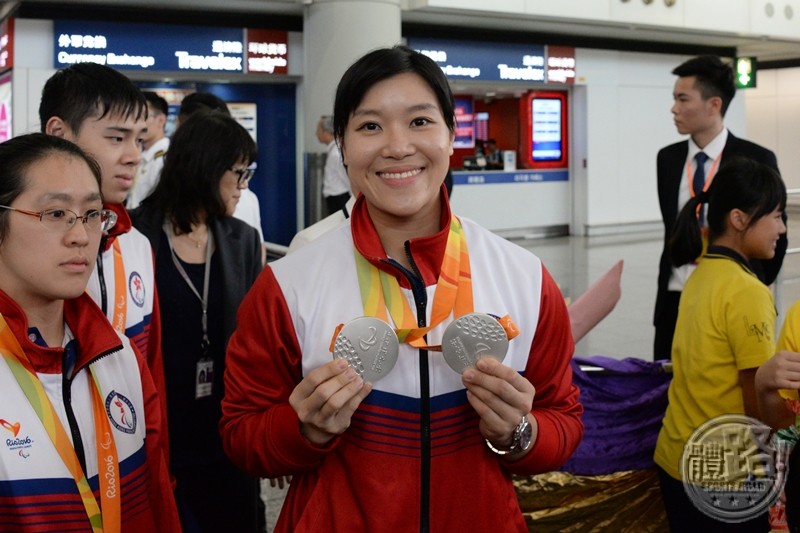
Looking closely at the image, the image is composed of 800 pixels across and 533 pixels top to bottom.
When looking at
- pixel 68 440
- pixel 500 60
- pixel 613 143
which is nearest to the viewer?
pixel 68 440

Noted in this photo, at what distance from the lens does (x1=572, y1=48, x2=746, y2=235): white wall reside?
14.6 metres

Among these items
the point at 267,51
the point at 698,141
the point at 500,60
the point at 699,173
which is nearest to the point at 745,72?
the point at 500,60

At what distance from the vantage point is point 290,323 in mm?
1540

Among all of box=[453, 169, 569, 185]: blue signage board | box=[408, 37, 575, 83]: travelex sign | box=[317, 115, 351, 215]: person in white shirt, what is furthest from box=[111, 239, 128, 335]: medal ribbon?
box=[453, 169, 569, 185]: blue signage board

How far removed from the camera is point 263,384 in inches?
61.7

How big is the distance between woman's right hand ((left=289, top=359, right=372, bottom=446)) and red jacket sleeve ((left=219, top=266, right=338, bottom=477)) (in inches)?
3.2

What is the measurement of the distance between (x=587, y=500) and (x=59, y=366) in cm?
198

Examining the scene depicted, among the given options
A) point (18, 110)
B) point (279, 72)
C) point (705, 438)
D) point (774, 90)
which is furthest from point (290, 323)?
point (774, 90)

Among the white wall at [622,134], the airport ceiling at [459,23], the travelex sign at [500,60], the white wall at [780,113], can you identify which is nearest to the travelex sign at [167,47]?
the airport ceiling at [459,23]

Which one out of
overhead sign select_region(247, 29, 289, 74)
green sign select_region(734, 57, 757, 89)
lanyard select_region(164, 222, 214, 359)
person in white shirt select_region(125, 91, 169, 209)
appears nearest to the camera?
lanyard select_region(164, 222, 214, 359)

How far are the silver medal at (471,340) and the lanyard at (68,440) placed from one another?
709 mm

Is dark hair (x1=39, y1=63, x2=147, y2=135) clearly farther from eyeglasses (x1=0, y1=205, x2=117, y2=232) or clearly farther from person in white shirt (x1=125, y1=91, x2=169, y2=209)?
person in white shirt (x1=125, y1=91, x2=169, y2=209)

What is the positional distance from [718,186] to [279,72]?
9.18m

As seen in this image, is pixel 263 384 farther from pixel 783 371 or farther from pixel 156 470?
pixel 783 371
